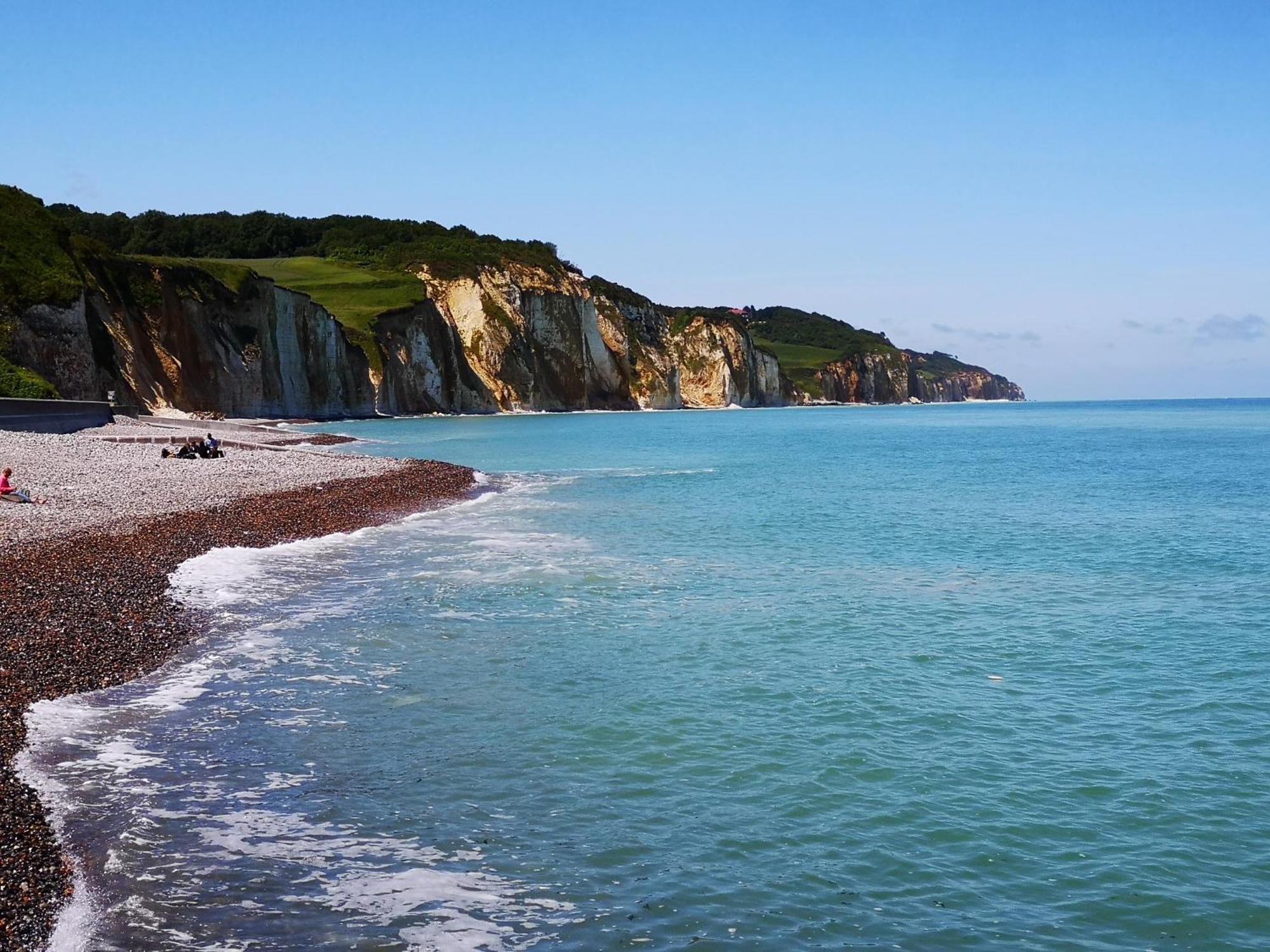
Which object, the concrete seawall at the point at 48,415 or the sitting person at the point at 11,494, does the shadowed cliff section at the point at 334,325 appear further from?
the sitting person at the point at 11,494

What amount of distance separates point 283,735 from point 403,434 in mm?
59021

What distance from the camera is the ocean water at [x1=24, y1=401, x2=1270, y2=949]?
6.40m

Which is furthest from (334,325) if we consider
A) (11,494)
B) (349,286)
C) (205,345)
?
(11,494)

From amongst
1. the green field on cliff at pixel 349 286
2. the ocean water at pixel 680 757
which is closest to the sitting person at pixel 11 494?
the ocean water at pixel 680 757

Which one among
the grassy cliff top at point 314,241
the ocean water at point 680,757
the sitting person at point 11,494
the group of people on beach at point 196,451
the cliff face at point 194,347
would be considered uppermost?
the grassy cliff top at point 314,241

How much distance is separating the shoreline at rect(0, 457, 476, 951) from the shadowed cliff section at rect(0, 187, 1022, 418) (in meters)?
25.2

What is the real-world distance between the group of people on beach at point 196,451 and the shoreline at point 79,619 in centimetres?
945

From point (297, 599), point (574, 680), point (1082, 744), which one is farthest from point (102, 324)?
point (1082, 744)

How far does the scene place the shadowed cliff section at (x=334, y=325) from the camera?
52.9 m

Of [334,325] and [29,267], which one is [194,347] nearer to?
[29,267]

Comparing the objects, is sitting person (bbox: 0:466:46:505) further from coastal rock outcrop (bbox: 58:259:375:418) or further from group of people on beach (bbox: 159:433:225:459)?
coastal rock outcrop (bbox: 58:259:375:418)

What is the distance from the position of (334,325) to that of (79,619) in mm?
78719

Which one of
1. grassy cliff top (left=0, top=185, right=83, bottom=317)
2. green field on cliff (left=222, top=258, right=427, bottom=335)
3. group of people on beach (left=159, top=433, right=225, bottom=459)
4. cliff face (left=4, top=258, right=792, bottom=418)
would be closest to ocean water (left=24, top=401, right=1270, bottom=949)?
group of people on beach (left=159, top=433, right=225, bottom=459)

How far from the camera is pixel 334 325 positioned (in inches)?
3445
